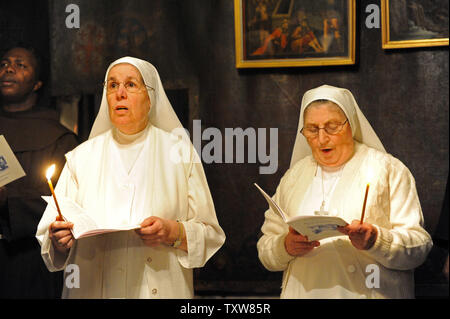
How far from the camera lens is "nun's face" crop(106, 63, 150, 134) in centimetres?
450

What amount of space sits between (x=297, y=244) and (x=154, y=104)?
4.34ft

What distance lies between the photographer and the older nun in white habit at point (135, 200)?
14.5ft

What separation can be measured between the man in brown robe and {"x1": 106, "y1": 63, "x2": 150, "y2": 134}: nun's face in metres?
0.46

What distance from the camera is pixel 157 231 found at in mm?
4227

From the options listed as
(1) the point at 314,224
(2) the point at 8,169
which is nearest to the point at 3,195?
(2) the point at 8,169

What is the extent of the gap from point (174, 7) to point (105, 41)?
0.54m

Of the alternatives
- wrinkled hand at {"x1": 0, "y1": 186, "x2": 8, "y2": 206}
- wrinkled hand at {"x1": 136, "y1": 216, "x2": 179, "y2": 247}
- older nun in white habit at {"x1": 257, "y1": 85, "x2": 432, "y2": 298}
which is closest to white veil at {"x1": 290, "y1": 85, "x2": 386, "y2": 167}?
older nun in white habit at {"x1": 257, "y1": 85, "x2": 432, "y2": 298}

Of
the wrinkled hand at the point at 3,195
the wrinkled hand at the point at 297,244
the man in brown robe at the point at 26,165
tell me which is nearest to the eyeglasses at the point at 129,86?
the man in brown robe at the point at 26,165

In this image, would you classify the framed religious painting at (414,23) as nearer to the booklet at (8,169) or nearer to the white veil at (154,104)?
the white veil at (154,104)

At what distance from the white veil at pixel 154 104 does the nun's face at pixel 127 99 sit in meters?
0.03

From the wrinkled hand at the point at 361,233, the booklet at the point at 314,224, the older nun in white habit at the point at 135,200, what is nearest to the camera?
the booklet at the point at 314,224

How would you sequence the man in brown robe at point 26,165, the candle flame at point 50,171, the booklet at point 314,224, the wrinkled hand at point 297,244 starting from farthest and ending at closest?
1. the man in brown robe at point 26,165
2. the candle flame at point 50,171
3. the wrinkled hand at point 297,244
4. the booklet at point 314,224
